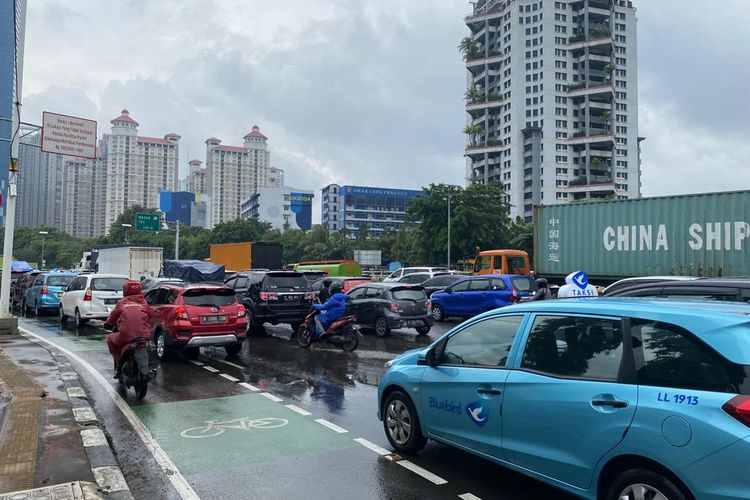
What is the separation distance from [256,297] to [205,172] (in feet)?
507

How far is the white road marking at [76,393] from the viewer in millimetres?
7858

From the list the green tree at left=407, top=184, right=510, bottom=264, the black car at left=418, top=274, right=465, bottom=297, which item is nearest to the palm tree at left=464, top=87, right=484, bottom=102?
the green tree at left=407, top=184, right=510, bottom=264

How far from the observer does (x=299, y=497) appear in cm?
455

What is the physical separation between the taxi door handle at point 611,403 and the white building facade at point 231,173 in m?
153

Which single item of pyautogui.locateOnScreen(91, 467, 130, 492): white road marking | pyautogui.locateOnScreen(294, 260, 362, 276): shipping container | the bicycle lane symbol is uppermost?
pyautogui.locateOnScreen(294, 260, 362, 276): shipping container

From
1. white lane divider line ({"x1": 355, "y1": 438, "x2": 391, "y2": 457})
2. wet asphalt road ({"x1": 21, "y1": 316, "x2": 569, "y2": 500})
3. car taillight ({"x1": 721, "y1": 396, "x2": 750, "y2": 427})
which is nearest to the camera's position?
car taillight ({"x1": 721, "y1": 396, "x2": 750, "y2": 427})

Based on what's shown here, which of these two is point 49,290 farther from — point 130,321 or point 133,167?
point 133,167

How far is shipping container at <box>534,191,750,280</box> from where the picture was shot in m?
17.8

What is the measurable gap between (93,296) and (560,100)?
308ft

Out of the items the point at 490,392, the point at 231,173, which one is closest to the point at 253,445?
the point at 490,392

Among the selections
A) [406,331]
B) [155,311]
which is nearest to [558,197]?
[406,331]

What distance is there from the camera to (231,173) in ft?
509

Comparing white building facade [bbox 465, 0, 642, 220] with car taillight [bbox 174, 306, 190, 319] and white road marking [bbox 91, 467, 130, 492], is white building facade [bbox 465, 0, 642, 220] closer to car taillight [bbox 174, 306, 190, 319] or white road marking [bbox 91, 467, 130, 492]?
car taillight [bbox 174, 306, 190, 319]

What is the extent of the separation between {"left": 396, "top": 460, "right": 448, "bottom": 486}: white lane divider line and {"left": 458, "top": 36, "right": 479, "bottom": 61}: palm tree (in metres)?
105
